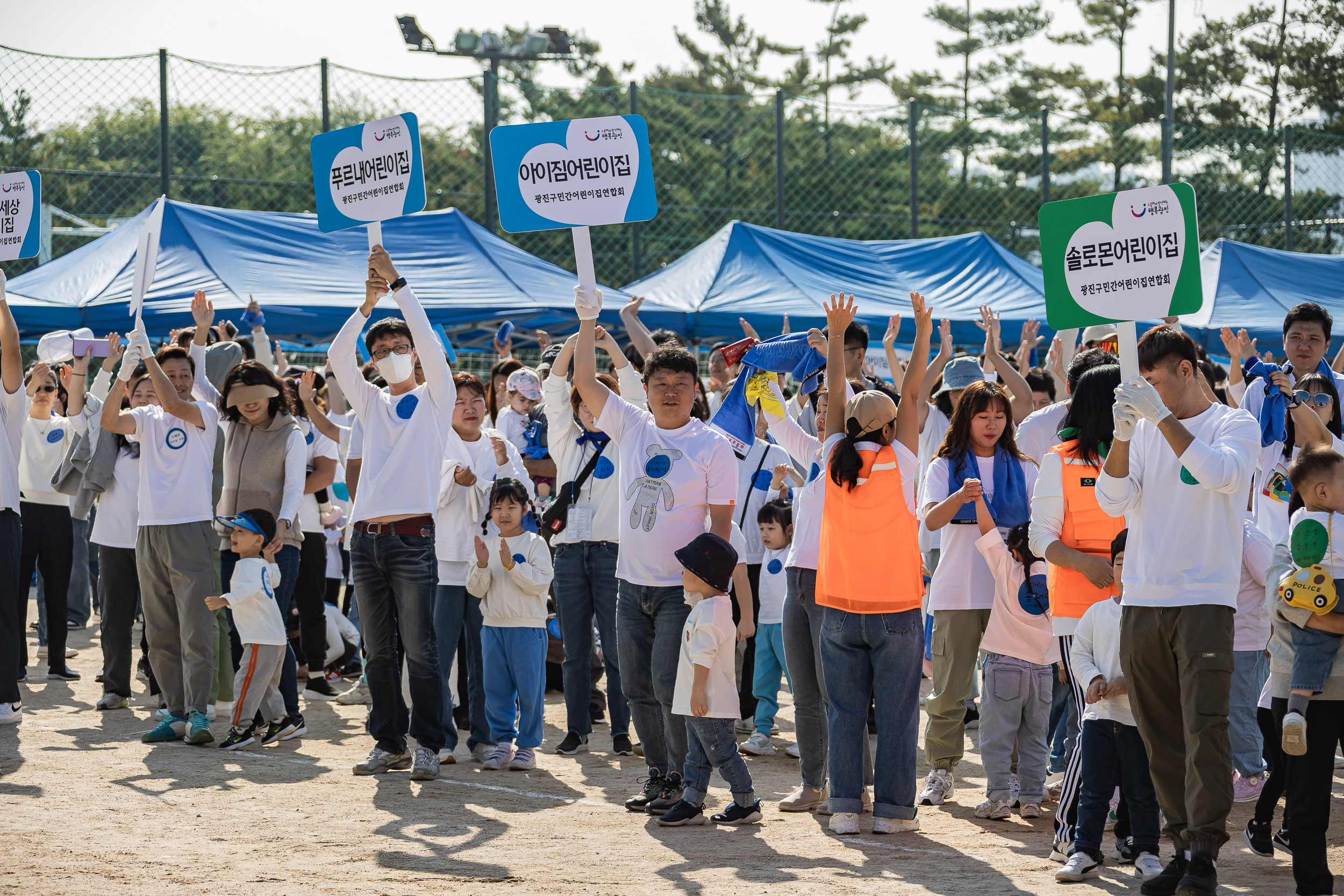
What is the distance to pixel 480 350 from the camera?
16344 mm

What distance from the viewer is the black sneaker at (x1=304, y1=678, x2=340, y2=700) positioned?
8.99 metres

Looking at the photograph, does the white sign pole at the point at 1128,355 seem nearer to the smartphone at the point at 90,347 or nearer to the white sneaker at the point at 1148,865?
the white sneaker at the point at 1148,865

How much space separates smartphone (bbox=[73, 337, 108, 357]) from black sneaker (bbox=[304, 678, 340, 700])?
2.56 metres

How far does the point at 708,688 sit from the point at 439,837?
125 centimetres

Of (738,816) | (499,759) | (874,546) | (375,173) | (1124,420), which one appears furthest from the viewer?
(499,759)

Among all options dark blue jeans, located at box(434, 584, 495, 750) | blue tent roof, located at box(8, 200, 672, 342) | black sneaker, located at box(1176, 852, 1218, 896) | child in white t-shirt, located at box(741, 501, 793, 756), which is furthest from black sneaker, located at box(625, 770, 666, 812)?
blue tent roof, located at box(8, 200, 672, 342)

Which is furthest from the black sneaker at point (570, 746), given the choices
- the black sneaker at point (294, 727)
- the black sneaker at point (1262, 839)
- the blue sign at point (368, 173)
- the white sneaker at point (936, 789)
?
the black sneaker at point (1262, 839)

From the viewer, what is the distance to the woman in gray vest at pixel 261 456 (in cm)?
730

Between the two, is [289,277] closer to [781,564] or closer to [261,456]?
[261,456]

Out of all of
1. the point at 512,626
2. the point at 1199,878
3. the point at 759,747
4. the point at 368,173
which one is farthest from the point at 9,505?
the point at 1199,878

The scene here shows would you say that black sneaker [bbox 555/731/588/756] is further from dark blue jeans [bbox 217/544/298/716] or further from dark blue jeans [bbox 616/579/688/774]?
dark blue jeans [bbox 217/544/298/716]

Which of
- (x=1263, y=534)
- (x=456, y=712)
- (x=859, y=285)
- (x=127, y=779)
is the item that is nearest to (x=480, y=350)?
(x=859, y=285)

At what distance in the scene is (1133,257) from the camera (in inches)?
191

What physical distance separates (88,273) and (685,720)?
26.5 ft
